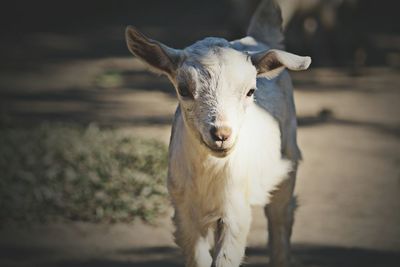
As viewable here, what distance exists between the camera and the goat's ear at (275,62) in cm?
446

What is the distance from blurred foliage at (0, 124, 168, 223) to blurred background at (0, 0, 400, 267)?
0.01 m

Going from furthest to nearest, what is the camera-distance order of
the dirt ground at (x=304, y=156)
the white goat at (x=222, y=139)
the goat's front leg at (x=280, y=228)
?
the dirt ground at (x=304, y=156) < the goat's front leg at (x=280, y=228) < the white goat at (x=222, y=139)

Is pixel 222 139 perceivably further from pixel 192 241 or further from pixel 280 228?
pixel 280 228

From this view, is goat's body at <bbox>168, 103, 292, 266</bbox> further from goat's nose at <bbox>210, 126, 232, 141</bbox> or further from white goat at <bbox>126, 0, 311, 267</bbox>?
goat's nose at <bbox>210, 126, 232, 141</bbox>

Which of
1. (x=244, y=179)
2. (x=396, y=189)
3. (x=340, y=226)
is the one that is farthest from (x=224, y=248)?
(x=396, y=189)

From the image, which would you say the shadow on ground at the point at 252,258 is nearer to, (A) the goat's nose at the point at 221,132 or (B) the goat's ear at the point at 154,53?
(B) the goat's ear at the point at 154,53

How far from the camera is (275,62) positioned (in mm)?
4562

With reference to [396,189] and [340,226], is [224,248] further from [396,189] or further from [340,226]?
[396,189]

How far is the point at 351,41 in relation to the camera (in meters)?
13.4

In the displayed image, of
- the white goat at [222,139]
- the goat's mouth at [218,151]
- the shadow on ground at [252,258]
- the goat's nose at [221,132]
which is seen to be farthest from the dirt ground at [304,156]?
the goat's nose at [221,132]

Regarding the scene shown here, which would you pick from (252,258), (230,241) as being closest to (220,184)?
(230,241)

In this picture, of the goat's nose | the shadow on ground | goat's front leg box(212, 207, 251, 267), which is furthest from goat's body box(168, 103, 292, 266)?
the shadow on ground

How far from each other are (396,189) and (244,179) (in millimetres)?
3217

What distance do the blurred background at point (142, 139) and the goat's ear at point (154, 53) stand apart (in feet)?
6.84
